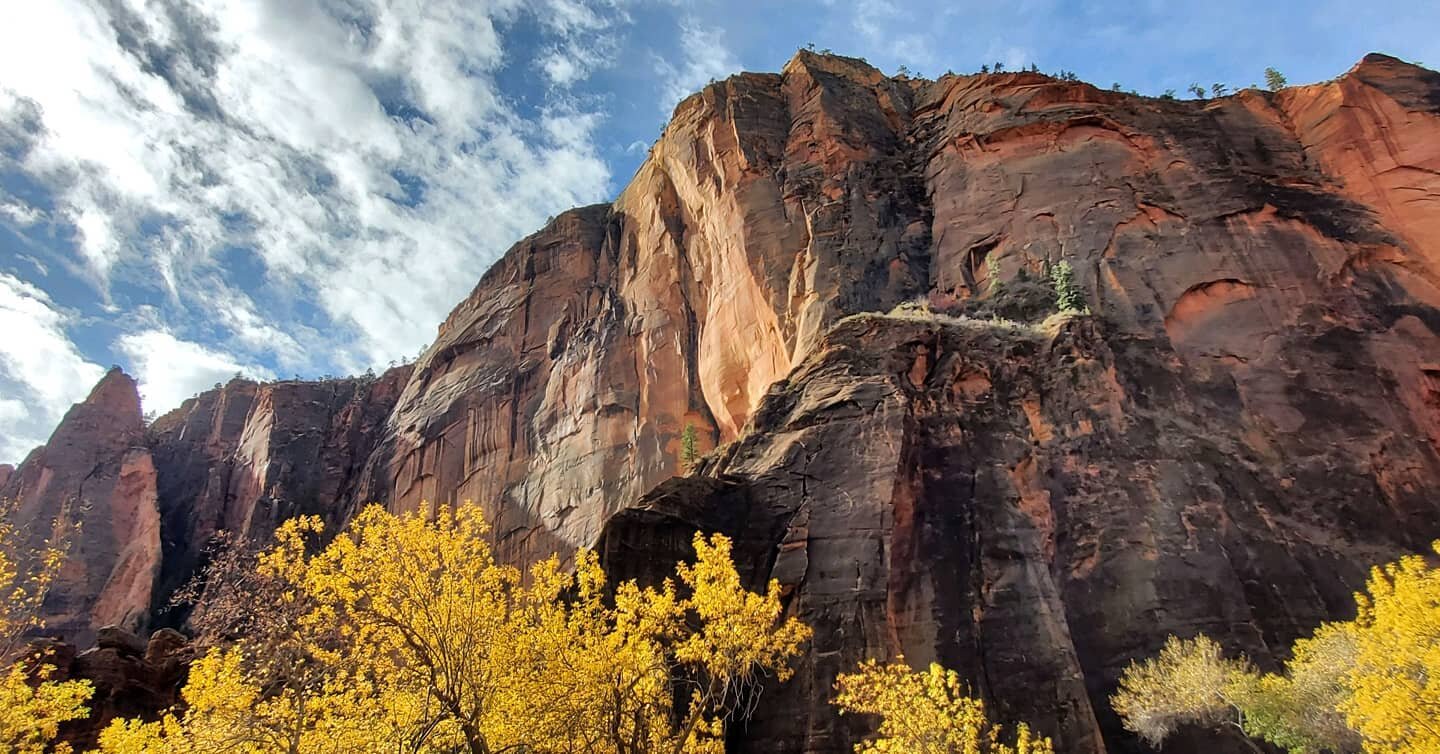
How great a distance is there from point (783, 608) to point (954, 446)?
327 inches

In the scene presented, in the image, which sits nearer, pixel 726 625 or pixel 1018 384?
pixel 726 625

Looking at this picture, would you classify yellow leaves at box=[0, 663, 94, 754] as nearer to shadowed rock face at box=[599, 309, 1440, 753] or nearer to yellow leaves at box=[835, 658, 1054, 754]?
shadowed rock face at box=[599, 309, 1440, 753]

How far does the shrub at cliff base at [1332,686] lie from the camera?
16172 mm

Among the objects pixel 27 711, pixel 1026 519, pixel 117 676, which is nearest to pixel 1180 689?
pixel 1026 519

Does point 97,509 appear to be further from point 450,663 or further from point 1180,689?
point 1180,689

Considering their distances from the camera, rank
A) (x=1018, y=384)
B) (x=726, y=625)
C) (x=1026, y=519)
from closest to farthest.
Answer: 1. (x=726, y=625)
2. (x=1026, y=519)
3. (x=1018, y=384)

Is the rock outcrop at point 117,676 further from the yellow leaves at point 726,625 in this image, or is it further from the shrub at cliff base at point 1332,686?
the shrub at cliff base at point 1332,686

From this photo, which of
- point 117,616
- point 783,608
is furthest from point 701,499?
point 117,616

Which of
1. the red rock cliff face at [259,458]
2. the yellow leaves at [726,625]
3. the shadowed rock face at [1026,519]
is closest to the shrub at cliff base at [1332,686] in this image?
the shadowed rock face at [1026,519]

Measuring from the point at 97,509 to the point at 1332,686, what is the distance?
221ft

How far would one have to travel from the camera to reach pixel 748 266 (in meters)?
40.8

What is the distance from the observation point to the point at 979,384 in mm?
28828

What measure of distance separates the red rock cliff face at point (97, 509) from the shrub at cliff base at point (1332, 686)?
178 ft

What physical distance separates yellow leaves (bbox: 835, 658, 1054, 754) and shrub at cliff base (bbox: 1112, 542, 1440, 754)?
3876 millimetres
